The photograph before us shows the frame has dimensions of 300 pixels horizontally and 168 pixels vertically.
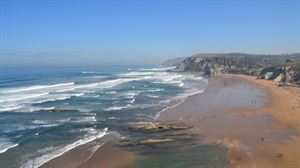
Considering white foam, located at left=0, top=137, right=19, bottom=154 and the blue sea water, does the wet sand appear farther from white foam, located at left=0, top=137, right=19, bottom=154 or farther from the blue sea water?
white foam, located at left=0, top=137, right=19, bottom=154

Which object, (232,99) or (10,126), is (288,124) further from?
(10,126)

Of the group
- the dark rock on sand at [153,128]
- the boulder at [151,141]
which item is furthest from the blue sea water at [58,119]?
the boulder at [151,141]

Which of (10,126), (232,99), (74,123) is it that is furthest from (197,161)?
(232,99)

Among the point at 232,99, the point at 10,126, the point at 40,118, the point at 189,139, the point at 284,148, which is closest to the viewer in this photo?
the point at 284,148

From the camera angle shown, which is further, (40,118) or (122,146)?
(40,118)

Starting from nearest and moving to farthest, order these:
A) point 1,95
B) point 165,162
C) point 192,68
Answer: point 165,162, point 1,95, point 192,68

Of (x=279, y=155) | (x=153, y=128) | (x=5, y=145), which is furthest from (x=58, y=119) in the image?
(x=279, y=155)
